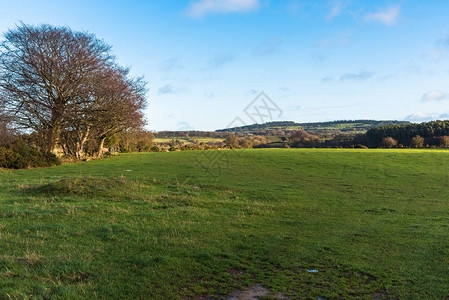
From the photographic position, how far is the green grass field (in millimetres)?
5941

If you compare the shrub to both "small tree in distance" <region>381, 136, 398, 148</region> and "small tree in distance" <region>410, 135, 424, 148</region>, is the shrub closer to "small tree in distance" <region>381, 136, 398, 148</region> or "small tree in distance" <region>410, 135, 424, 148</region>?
"small tree in distance" <region>381, 136, 398, 148</region>

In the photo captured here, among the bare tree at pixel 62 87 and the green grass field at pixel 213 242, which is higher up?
the bare tree at pixel 62 87

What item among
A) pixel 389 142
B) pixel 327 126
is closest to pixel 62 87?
pixel 389 142

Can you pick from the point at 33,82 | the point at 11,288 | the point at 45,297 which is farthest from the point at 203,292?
the point at 33,82

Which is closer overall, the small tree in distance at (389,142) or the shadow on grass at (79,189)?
the shadow on grass at (79,189)

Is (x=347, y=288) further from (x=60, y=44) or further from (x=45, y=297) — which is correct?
(x=60, y=44)

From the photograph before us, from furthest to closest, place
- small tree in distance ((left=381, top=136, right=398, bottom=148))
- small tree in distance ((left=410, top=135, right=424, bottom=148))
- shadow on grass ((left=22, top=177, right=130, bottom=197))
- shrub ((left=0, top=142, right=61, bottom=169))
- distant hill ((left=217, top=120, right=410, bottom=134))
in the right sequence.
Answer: distant hill ((left=217, top=120, right=410, bottom=134))
small tree in distance ((left=381, top=136, right=398, bottom=148))
small tree in distance ((left=410, top=135, right=424, bottom=148))
shrub ((left=0, top=142, right=61, bottom=169))
shadow on grass ((left=22, top=177, right=130, bottom=197))

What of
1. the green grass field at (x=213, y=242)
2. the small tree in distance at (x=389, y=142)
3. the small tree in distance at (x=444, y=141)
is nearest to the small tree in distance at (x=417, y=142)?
the small tree in distance at (x=389, y=142)

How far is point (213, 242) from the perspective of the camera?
8734 millimetres

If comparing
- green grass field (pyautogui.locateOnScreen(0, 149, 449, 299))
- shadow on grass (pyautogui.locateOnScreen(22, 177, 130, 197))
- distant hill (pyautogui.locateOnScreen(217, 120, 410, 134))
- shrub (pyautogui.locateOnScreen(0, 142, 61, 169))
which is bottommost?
green grass field (pyautogui.locateOnScreen(0, 149, 449, 299))

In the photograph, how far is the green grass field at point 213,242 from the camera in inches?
234

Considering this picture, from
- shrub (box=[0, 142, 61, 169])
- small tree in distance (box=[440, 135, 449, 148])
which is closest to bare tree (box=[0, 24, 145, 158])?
shrub (box=[0, 142, 61, 169])

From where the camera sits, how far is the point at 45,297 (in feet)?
16.9

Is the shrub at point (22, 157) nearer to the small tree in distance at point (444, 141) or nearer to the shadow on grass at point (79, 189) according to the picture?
the shadow on grass at point (79, 189)
